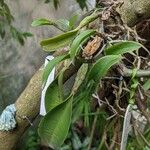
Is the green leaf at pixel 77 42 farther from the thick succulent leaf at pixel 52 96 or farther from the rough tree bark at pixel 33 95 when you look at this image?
the rough tree bark at pixel 33 95

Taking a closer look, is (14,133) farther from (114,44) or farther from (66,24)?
(114,44)

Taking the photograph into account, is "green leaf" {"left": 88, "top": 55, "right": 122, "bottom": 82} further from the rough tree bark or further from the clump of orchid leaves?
the rough tree bark

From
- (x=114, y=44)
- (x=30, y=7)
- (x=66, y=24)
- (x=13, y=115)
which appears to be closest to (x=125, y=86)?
(x=114, y=44)

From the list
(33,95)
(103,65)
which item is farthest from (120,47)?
(33,95)

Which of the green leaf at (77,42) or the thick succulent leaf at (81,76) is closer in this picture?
the green leaf at (77,42)

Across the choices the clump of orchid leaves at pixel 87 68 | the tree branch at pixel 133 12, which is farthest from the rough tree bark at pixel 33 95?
the clump of orchid leaves at pixel 87 68

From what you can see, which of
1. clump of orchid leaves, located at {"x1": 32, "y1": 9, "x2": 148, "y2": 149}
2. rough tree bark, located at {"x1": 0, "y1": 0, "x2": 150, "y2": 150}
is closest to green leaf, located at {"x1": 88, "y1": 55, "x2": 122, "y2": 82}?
clump of orchid leaves, located at {"x1": 32, "y1": 9, "x2": 148, "y2": 149}
